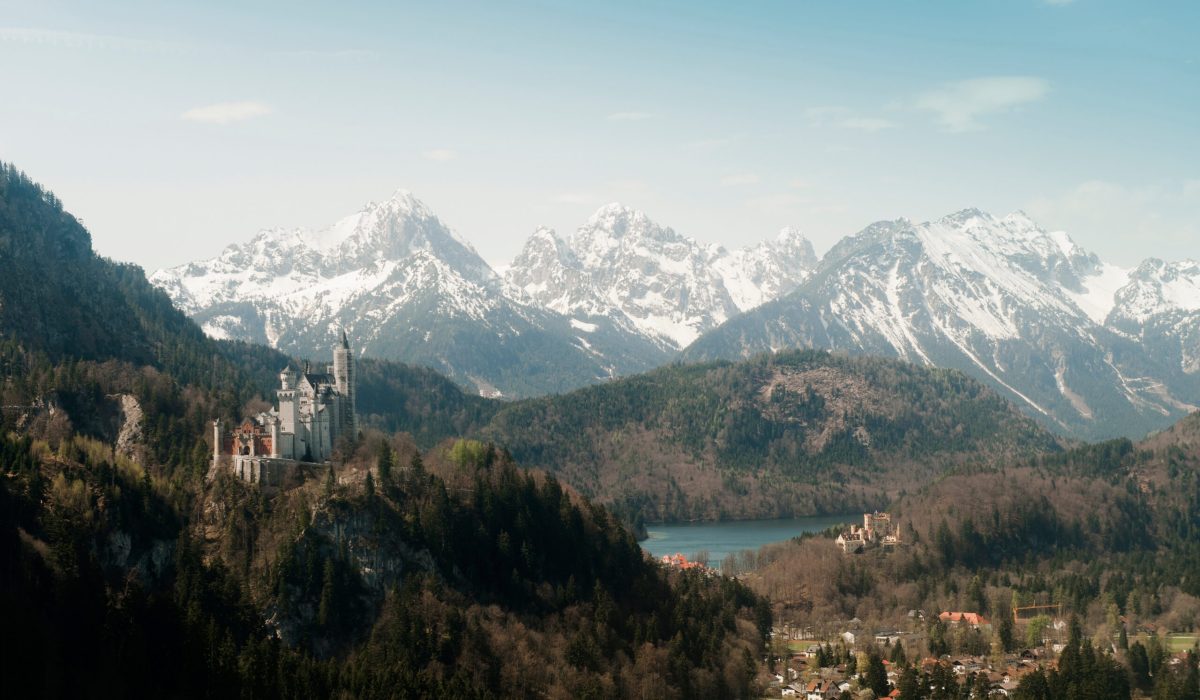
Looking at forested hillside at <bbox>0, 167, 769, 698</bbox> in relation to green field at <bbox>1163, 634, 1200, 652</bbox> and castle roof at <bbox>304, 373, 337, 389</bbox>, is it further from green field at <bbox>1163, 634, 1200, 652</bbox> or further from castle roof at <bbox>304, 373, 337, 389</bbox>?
green field at <bbox>1163, 634, 1200, 652</bbox>

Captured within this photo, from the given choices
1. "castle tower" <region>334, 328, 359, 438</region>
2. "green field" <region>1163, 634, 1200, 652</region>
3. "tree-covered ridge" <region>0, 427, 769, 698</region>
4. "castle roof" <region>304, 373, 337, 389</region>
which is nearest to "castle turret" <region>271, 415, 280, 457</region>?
"tree-covered ridge" <region>0, 427, 769, 698</region>

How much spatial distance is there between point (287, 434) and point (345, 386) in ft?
47.8

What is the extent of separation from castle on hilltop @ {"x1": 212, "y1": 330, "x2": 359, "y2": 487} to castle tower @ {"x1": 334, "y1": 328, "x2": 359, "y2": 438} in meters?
0.18

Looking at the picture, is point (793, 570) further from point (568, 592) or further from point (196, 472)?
point (196, 472)

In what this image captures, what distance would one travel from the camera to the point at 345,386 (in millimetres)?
156375

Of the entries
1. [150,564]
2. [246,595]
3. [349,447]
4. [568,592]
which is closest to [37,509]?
[150,564]

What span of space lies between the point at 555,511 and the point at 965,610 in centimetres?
5534

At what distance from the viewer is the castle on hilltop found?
459 feet

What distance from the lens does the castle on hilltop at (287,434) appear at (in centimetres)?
13988

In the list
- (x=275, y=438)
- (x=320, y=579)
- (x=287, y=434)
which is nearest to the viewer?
(x=320, y=579)

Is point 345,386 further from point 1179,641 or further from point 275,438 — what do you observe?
point 1179,641

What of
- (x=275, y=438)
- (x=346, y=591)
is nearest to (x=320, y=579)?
(x=346, y=591)

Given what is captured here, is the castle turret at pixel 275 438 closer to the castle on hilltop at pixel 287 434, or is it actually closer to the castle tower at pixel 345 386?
the castle on hilltop at pixel 287 434

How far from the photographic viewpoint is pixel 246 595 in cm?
12962
